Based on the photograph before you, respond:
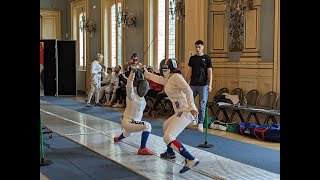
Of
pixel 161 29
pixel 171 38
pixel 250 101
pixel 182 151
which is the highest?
pixel 161 29

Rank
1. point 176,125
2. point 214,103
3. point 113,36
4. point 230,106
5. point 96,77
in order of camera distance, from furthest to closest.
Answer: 1. point 113,36
2. point 96,77
3. point 214,103
4. point 230,106
5. point 176,125

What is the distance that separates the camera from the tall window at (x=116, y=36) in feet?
51.0

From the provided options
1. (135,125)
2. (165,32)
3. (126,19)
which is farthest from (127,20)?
(135,125)

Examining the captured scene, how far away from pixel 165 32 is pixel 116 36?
3.72 metres

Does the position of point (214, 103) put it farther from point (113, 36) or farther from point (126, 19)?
point (113, 36)

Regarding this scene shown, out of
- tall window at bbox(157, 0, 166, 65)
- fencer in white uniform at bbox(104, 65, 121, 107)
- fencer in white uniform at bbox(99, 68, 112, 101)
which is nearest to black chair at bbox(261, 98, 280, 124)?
tall window at bbox(157, 0, 166, 65)

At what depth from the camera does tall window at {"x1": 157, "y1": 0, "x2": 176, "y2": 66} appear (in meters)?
12.3

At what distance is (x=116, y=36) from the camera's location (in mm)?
15812

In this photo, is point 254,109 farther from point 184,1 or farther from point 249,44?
point 184,1

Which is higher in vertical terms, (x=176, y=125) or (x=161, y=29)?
(x=161, y=29)

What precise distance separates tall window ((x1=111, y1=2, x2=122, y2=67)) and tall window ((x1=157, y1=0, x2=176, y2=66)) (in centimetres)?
277

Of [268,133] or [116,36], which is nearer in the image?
[268,133]
